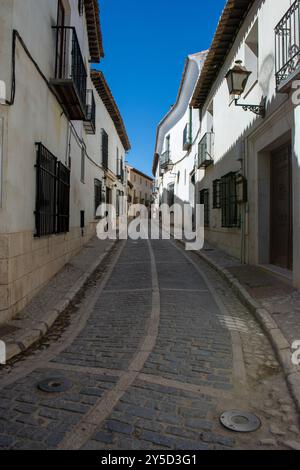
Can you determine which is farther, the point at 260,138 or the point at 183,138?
the point at 183,138

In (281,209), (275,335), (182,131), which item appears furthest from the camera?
(182,131)

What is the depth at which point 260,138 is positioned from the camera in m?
8.09

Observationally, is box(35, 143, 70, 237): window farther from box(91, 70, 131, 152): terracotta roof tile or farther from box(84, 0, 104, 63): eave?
box(91, 70, 131, 152): terracotta roof tile

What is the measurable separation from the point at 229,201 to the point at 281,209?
2.47 metres

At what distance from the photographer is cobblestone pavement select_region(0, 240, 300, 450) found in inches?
98.7

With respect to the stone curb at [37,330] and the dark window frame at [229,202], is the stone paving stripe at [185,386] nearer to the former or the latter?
the stone curb at [37,330]

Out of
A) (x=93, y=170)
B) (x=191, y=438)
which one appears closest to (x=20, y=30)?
(x=191, y=438)

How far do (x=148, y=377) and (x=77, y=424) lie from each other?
0.92 meters

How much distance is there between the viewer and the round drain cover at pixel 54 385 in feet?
10.3

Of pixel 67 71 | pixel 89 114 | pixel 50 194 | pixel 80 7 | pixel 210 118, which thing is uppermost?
pixel 80 7

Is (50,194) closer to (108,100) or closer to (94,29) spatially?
(94,29)

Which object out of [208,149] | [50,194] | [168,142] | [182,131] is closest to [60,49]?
[50,194]

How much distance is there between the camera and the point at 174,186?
24859mm
